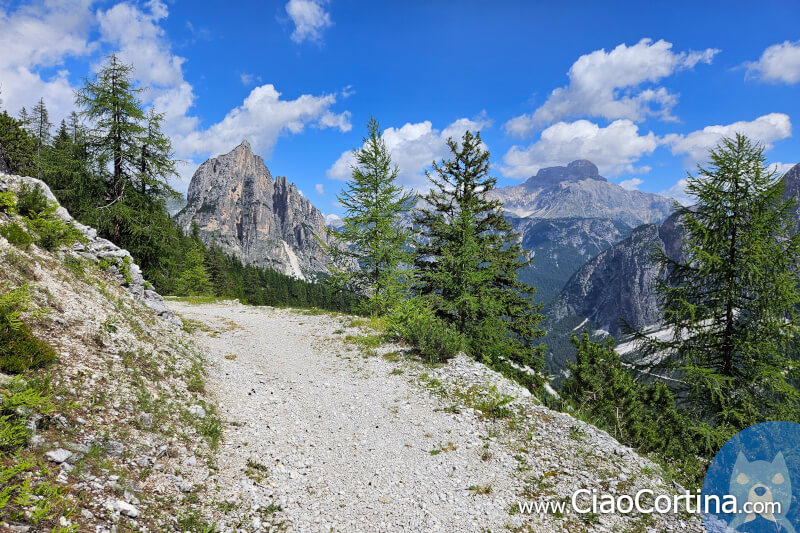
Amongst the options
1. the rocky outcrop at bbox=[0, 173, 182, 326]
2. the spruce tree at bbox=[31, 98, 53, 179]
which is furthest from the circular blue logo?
the spruce tree at bbox=[31, 98, 53, 179]

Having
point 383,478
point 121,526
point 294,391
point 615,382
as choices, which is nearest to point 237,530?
point 121,526

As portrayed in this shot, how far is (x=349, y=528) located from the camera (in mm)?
5754

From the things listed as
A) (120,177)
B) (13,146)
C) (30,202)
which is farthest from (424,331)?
(13,146)

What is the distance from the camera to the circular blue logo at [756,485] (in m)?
6.21

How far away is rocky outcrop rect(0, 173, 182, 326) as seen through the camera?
40.7 feet

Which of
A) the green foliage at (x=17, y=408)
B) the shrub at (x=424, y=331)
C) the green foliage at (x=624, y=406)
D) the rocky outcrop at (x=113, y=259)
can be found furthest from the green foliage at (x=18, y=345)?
the green foliage at (x=624, y=406)

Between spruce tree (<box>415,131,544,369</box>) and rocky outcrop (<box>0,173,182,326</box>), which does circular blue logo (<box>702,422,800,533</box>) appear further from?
rocky outcrop (<box>0,173,182,326</box>)

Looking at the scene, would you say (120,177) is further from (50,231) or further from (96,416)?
(96,416)

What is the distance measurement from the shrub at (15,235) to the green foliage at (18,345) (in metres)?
4.34

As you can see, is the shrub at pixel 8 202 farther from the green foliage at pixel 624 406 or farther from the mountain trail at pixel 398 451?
the green foliage at pixel 624 406

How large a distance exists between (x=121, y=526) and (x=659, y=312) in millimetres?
15950

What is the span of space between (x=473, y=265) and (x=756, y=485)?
1014 centimetres

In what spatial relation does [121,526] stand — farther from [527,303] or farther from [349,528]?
[527,303]

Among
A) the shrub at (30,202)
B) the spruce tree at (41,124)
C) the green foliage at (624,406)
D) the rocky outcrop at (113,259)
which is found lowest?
the green foliage at (624,406)
